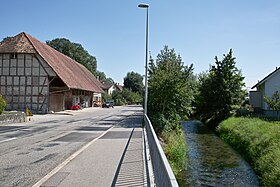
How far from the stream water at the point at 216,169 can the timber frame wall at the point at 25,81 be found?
23024 mm

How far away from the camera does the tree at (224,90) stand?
33281 millimetres

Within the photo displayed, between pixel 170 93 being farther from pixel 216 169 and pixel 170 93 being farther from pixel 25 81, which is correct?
pixel 25 81

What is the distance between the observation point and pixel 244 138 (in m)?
19.1

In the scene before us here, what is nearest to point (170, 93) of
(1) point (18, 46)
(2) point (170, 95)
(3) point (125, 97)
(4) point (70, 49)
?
(2) point (170, 95)

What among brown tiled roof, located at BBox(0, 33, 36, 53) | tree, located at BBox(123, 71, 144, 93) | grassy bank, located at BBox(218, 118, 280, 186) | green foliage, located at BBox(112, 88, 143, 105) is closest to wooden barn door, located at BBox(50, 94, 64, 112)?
brown tiled roof, located at BBox(0, 33, 36, 53)

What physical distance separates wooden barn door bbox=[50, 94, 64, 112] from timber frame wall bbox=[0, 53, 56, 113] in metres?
2.09

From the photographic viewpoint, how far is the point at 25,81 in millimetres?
37938

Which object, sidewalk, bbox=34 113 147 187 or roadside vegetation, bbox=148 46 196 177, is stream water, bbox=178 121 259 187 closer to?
sidewalk, bbox=34 113 147 187

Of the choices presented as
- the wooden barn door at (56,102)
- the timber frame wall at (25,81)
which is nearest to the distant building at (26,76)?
the timber frame wall at (25,81)

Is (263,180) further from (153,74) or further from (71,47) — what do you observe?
(71,47)

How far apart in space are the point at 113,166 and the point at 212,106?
27.0 meters

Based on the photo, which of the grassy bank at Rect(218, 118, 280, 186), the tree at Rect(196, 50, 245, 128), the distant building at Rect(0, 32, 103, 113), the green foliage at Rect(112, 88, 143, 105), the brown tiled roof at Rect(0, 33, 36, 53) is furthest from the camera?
the green foliage at Rect(112, 88, 143, 105)

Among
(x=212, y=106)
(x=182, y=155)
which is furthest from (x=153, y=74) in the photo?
(x=182, y=155)

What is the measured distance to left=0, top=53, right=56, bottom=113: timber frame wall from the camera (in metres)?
37.6
